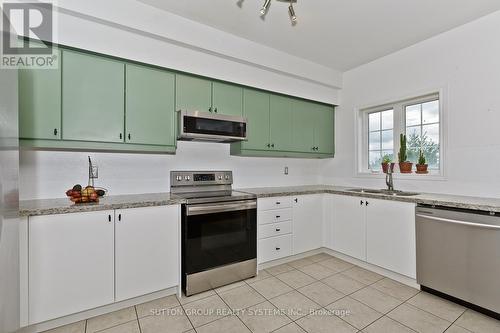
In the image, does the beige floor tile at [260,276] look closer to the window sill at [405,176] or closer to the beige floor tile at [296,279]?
the beige floor tile at [296,279]

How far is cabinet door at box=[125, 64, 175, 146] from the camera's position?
2.30 meters

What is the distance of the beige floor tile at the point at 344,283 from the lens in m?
2.38

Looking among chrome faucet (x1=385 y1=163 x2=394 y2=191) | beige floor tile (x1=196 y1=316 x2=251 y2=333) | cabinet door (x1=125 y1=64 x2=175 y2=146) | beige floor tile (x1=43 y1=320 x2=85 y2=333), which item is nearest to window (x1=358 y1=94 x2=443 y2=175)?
chrome faucet (x1=385 y1=163 x2=394 y2=191)

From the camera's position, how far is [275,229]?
285 cm

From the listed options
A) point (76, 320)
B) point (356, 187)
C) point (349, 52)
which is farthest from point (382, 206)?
point (76, 320)

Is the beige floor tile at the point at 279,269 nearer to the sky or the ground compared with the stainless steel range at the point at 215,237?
nearer to the ground

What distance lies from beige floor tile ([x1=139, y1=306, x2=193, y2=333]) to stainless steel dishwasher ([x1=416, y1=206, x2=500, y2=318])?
2141mm

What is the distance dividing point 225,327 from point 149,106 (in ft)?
6.66

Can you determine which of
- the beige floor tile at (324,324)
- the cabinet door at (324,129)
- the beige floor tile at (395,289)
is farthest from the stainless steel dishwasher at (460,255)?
the cabinet door at (324,129)

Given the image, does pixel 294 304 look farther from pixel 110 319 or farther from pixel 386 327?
pixel 110 319

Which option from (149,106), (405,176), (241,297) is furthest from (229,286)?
(405,176)

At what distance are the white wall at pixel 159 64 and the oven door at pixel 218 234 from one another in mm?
699

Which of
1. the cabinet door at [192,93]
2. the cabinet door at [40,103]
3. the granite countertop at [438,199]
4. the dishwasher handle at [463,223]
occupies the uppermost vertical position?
the cabinet door at [192,93]

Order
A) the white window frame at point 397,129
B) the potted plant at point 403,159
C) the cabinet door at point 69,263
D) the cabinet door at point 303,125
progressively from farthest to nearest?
the cabinet door at point 303,125 < the potted plant at point 403,159 < the white window frame at point 397,129 < the cabinet door at point 69,263
